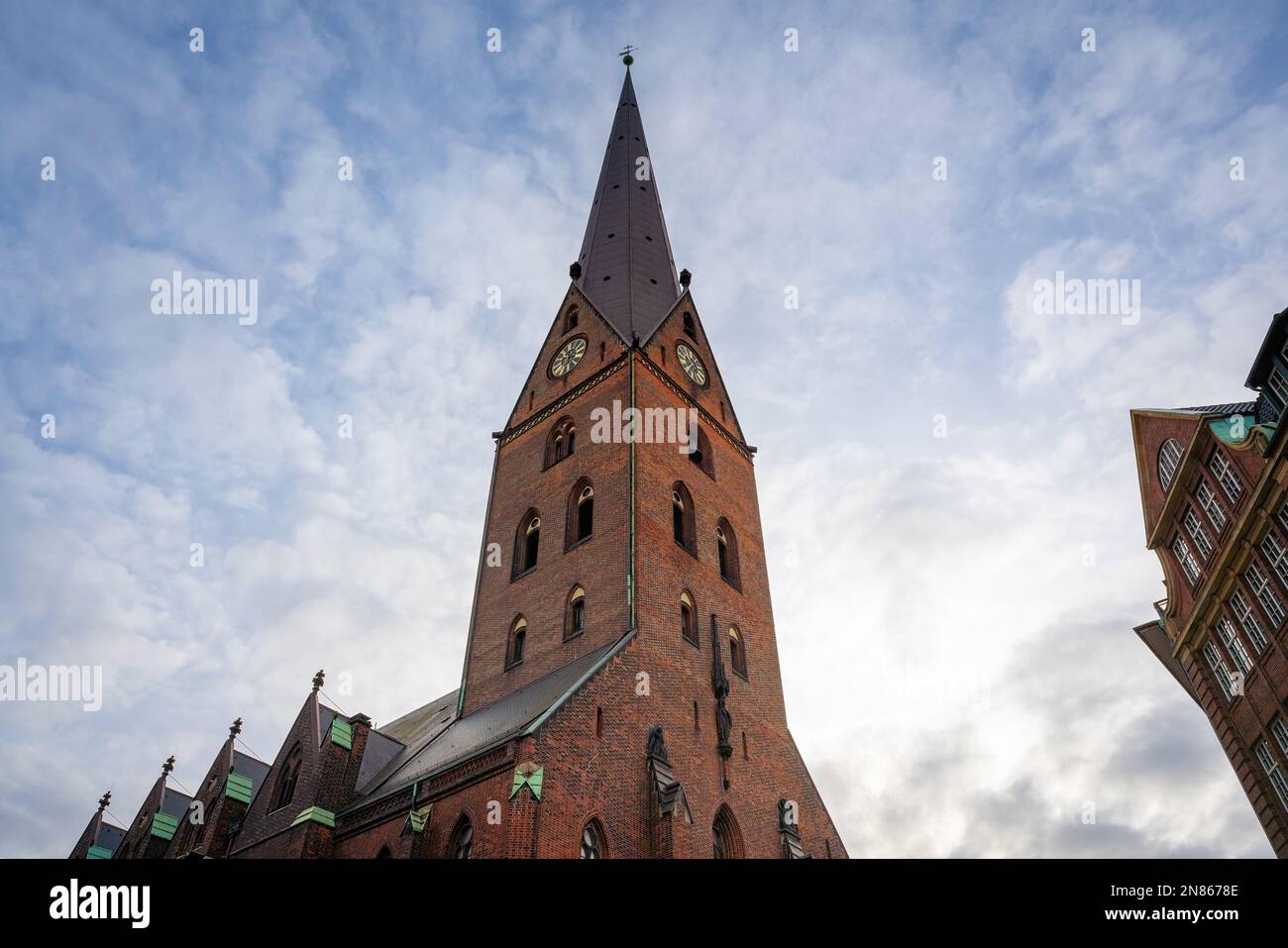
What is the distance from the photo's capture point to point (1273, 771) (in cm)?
2667

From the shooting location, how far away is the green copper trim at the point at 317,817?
23625 millimetres

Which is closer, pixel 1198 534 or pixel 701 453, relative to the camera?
pixel 1198 534

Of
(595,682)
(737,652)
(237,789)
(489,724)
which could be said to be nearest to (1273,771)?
(737,652)

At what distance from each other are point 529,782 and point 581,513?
12.9 meters

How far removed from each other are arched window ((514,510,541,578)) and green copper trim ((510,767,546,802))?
12.1m

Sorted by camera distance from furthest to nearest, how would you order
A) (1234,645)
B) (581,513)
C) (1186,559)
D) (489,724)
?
1. (581,513)
2. (1186,559)
3. (1234,645)
4. (489,724)

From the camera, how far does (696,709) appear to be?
25188 mm

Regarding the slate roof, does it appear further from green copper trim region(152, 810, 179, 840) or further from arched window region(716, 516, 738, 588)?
arched window region(716, 516, 738, 588)

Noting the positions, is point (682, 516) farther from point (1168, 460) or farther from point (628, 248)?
point (628, 248)

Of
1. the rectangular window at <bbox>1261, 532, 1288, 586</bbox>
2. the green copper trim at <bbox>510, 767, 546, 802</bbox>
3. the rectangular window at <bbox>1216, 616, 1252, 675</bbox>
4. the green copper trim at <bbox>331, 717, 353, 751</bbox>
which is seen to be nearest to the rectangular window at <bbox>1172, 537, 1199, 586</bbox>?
the rectangular window at <bbox>1216, 616, 1252, 675</bbox>
